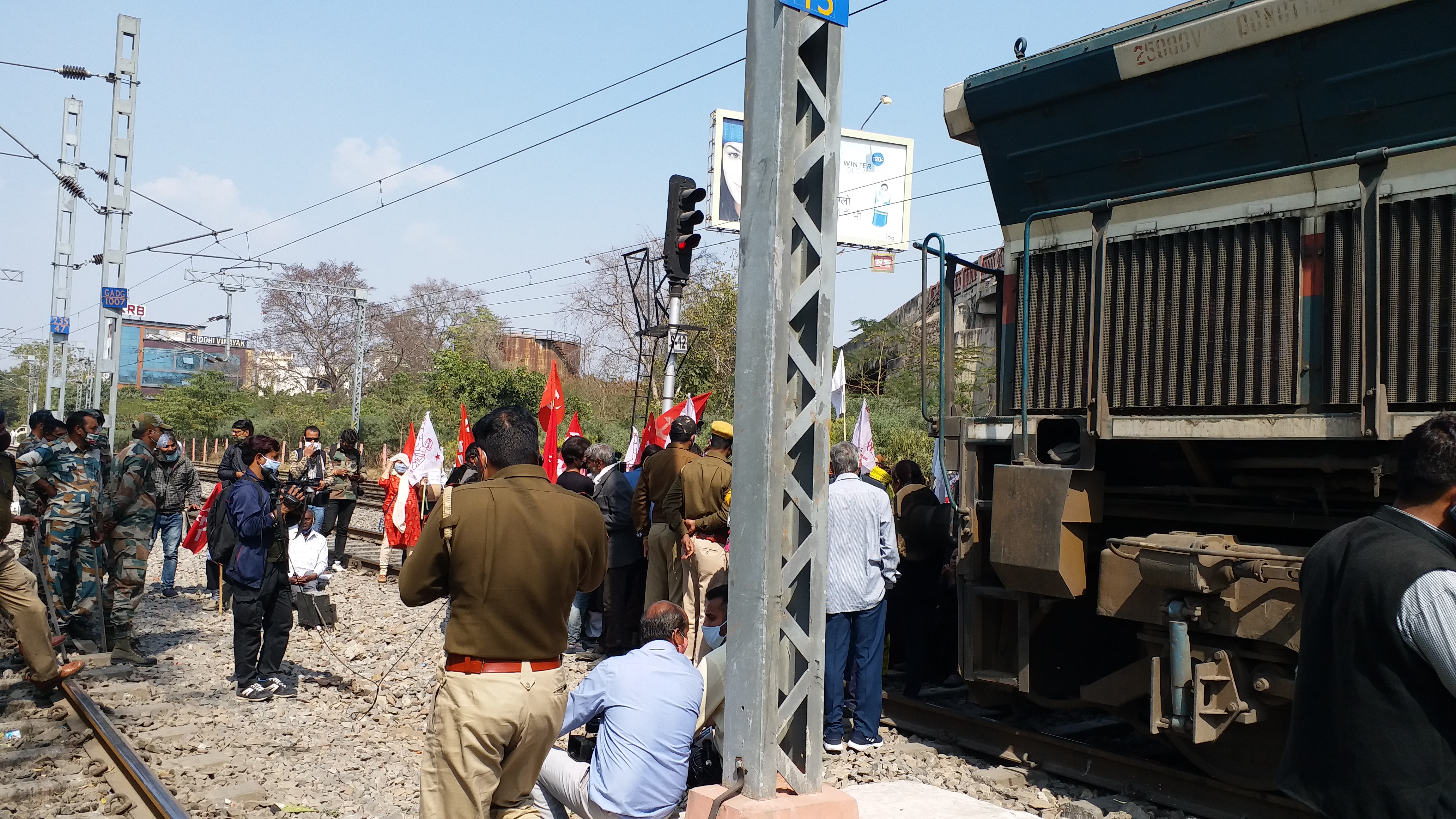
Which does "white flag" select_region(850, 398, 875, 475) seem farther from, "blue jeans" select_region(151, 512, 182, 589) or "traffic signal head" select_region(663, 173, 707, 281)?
"blue jeans" select_region(151, 512, 182, 589)

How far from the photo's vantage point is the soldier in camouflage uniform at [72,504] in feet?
28.5

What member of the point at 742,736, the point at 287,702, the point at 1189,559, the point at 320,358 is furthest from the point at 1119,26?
the point at 320,358

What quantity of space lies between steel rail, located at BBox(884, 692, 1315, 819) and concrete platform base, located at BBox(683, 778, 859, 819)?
99.2 inches

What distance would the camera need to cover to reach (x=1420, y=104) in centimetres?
505

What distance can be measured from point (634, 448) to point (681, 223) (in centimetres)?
303

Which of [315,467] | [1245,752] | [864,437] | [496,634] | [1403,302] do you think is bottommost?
[1245,752]

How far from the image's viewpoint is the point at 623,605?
9.66 metres

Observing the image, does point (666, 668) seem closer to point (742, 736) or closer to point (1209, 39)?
point (742, 736)

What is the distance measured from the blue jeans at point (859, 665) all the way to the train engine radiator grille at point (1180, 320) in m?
1.80

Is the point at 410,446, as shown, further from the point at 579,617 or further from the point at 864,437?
the point at 864,437

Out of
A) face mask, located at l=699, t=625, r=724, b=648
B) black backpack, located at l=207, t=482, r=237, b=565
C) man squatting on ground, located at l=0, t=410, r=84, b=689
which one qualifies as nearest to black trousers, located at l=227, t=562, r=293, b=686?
black backpack, located at l=207, t=482, r=237, b=565

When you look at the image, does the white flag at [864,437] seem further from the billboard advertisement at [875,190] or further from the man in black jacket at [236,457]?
the billboard advertisement at [875,190]

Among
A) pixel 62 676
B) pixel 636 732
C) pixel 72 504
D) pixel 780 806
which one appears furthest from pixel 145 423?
pixel 780 806

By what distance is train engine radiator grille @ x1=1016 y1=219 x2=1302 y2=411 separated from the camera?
5.68m
